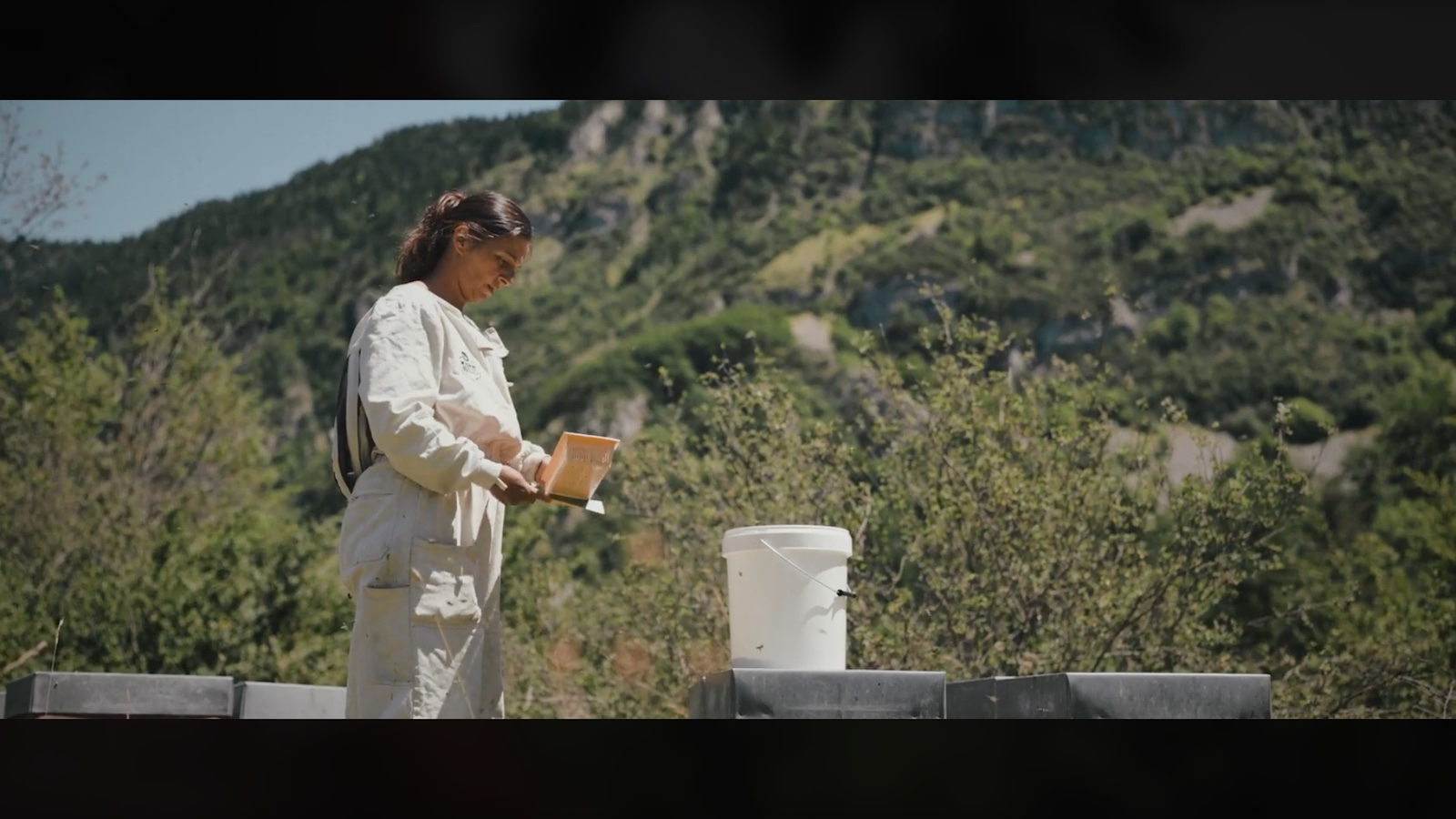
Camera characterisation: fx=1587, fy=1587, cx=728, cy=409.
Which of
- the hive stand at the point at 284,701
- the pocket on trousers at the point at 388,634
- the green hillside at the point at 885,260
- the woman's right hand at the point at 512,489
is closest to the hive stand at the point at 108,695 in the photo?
the hive stand at the point at 284,701

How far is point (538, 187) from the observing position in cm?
4525

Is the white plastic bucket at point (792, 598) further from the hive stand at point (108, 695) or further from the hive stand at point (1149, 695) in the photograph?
the hive stand at point (108, 695)

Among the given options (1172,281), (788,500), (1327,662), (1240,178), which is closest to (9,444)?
(788,500)

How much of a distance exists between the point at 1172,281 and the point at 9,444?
1176 inches

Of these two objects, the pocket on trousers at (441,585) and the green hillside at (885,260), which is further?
the green hillside at (885,260)

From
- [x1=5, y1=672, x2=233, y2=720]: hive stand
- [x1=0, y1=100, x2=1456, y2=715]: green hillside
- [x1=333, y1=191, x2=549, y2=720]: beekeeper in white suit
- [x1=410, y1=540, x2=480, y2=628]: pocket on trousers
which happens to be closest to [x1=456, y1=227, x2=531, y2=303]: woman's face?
[x1=333, y1=191, x2=549, y2=720]: beekeeper in white suit

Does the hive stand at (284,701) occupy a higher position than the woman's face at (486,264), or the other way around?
the woman's face at (486,264)

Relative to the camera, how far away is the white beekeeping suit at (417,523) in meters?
2.78

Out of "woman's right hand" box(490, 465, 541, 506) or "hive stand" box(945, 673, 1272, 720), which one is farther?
"woman's right hand" box(490, 465, 541, 506)

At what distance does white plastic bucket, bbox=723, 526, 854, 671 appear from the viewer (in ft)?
10.6

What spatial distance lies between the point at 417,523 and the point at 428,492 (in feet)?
0.20

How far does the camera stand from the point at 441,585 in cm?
281

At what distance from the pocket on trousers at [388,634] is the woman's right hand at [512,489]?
24 centimetres

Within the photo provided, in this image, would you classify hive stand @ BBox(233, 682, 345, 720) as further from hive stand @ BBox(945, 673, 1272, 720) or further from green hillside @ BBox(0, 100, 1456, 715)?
green hillside @ BBox(0, 100, 1456, 715)
